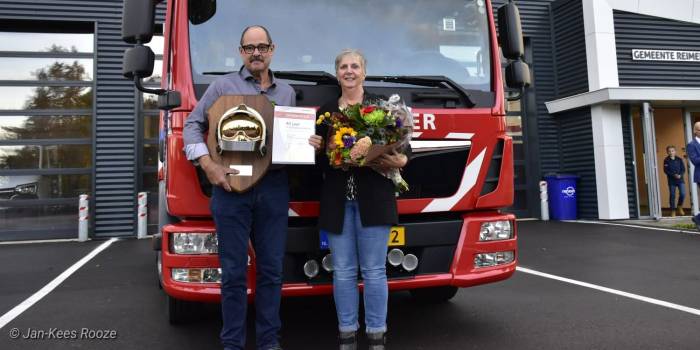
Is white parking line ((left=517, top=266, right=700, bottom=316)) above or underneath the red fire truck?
underneath

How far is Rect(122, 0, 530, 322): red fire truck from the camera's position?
263 cm

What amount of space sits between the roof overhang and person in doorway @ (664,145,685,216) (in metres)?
1.17

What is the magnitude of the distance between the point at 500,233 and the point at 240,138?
1.77 m

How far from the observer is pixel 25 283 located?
528cm

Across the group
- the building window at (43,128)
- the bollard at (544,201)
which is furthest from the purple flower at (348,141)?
the bollard at (544,201)

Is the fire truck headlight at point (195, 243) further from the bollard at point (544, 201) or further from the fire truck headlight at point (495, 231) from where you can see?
the bollard at point (544, 201)

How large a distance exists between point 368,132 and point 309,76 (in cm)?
63

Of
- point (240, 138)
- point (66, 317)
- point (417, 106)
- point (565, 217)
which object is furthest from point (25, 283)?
point (565, 217)

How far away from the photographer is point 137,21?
2.85 m

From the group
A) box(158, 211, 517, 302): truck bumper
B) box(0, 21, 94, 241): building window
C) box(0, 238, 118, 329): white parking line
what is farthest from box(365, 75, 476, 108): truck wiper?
box(0, 21, 94, 241): building window

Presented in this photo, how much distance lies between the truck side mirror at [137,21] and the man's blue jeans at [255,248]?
1159 mm

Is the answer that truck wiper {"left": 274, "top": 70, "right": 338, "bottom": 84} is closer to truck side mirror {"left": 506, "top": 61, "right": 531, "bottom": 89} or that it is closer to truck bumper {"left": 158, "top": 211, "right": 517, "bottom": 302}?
truck bumper {"left": 158, "top": 211, "right": 517, "bottom": 302}

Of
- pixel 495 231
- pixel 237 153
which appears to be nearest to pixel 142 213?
pixel 237 153

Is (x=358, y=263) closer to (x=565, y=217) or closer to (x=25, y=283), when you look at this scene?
(x=25, y=283)
